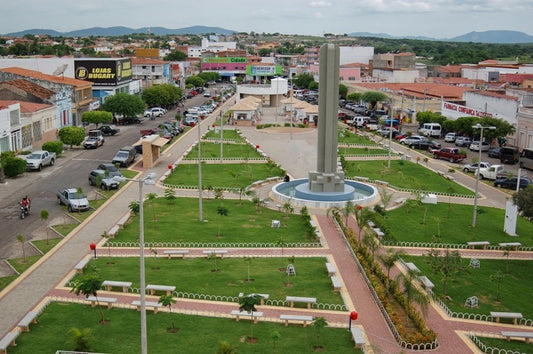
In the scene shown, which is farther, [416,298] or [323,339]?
[416,298]

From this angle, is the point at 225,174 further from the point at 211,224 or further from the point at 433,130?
the point at 433,130

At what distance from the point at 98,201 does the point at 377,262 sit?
18894mm

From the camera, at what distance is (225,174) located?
1820 inches

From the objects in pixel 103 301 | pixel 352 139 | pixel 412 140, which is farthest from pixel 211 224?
pixel 412 140

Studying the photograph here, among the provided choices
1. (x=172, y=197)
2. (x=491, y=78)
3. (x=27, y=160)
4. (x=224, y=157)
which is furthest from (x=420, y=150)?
(x=491, y=78)

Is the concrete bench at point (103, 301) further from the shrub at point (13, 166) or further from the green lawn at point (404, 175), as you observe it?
the green lawn at point (404, 175)

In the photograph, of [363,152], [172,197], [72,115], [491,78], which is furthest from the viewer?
[491,78]

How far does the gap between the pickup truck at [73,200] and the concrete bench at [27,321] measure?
15.0 m

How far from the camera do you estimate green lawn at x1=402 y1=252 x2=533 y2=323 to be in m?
22.6

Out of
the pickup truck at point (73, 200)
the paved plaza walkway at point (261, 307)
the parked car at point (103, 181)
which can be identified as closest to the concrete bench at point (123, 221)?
the paved plaza walkway at point (261, 307)

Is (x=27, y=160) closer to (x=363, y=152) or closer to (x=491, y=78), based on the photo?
(x=363, y=152)

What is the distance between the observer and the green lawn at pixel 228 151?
5350cm

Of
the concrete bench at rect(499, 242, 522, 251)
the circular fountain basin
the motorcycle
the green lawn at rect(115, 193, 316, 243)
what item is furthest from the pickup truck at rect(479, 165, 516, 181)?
the motorcycle

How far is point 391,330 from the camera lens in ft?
65.4
